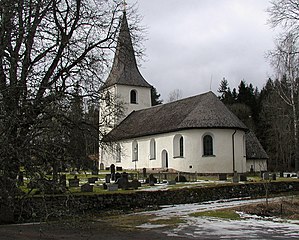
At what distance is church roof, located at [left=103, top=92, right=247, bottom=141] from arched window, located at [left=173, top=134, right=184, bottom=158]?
97 cm

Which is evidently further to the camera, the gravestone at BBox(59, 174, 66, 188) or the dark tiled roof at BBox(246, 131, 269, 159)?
the dark tiled roof at BBox(246, 131, 269, 159)

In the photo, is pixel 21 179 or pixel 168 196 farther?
pixel 168 196

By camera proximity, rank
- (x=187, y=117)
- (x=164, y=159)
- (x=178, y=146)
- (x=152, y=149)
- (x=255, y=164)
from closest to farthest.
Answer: (x=187, y=117) → (x=178, y=146) → (x=164, y=159) → (x=152, y=149) → (x=255, y=164)

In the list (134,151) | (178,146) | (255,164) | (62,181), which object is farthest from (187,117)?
(62,181)

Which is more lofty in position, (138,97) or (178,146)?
(138,97)

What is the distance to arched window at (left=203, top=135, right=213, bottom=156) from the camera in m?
37.6

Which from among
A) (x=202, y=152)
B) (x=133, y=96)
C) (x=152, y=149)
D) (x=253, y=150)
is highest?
(x=133, y=96)

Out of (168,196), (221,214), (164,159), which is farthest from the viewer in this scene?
(164,159)

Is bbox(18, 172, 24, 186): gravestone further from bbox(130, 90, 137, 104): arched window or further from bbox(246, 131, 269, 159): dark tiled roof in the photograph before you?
bbox(130, 90, 137, 104): arched window

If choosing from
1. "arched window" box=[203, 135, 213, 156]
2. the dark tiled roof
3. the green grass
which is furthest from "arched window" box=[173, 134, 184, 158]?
the green grass

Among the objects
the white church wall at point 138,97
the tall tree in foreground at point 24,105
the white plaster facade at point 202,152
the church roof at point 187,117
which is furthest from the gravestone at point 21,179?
the white church wall at point 138,97

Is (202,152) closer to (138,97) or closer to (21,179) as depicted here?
(138,97)

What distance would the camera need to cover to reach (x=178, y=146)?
38875mm

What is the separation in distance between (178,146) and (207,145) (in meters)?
2.72
